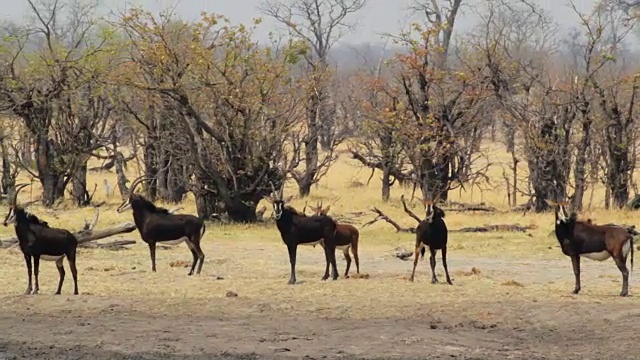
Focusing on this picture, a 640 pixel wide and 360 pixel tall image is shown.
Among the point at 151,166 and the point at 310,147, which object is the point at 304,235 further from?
the point at 151,166

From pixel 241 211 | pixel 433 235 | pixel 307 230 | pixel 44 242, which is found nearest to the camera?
pixel 44 242

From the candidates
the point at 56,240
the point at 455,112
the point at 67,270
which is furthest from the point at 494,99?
the point at 56,240

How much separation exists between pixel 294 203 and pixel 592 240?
22.3m

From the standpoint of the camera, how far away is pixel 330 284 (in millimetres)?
15281

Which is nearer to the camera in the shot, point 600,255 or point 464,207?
point 600,255

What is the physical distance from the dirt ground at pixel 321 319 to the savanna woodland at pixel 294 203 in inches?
2.0

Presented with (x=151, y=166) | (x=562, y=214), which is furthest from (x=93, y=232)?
(x=151, y=166)

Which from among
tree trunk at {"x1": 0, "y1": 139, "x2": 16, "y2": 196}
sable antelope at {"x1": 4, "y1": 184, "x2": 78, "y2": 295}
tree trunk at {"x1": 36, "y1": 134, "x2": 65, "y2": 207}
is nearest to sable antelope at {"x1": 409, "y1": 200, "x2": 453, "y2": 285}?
sable antelope at {"x1": 4, "y1": 184, "x2": 78, "y2": 295}

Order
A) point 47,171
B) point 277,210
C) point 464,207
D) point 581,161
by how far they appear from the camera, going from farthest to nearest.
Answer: point 47,171
point 464,207
point 581,161
point 277,210

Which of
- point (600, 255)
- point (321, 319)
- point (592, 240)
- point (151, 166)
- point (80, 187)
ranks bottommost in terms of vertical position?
point (321, 319)

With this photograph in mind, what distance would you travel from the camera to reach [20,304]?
13383 mm

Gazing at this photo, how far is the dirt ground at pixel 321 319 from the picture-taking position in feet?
33.9

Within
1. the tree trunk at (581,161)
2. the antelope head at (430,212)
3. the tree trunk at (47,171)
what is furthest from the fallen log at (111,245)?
the tree trunk at (581,161)

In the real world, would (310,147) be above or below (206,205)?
above
